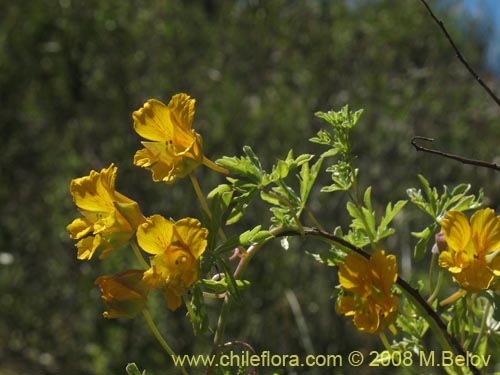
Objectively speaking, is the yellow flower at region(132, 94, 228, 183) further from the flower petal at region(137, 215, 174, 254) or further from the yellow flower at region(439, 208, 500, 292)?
the yellow flower at region(439, 208, 500, 292)

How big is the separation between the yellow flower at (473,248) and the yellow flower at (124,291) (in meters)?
0.43

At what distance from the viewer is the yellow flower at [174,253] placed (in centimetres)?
97

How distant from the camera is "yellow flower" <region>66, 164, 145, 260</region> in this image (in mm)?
1051

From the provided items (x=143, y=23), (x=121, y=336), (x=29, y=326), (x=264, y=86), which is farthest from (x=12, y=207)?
(x=264, y=86)

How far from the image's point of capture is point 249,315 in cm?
355

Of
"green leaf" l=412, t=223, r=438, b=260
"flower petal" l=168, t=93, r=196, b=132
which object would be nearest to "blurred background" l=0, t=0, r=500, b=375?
"green leaf" l=412, t=223, r=438, b=260

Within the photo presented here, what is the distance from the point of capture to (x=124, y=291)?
102 centimetres

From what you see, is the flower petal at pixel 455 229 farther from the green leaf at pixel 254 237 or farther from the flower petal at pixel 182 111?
the flower petal at pixel 182 111

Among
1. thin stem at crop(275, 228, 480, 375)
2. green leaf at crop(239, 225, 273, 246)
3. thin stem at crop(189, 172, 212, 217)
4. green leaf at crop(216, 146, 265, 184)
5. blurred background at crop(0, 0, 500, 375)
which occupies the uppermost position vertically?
green leaf at crop(216, 146, 265, 184)

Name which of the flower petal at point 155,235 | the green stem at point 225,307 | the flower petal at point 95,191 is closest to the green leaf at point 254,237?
the green stem at point 225,307

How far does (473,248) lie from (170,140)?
47cm

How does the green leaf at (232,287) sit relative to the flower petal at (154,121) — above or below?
below

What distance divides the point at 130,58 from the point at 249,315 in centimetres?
146

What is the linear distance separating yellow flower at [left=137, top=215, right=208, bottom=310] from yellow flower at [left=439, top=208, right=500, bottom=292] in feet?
1.13
